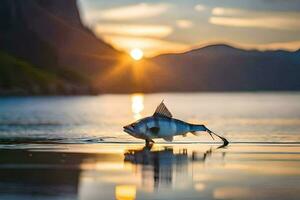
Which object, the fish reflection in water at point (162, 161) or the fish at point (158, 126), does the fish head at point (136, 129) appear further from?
the fish reflection in water at point (162, 161)

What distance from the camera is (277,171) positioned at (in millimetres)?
22359

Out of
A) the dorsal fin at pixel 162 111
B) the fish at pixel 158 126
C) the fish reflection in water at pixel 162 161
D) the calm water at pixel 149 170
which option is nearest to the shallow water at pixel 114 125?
the calm water at pixel 149 170

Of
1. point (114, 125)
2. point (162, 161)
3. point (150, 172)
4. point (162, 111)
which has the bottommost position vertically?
point (150, 172)

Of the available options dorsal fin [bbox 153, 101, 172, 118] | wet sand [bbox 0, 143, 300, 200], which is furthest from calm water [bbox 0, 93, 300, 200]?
dorsal fin [bbox 153, 101, 172, 118]

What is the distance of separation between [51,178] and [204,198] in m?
5.14

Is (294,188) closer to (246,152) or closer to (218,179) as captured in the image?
(218,179)

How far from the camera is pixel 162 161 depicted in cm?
2548

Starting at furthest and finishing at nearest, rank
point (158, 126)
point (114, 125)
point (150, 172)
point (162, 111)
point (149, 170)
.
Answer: point (114, 125) < point (162, 111) < point (158, 126) < point (149, 170) < point (150, 172)

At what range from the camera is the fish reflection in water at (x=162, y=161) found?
69.7ft

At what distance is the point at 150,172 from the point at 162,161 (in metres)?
3.07

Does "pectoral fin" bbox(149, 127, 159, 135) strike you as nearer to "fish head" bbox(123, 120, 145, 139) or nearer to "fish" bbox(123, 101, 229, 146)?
"fish" bbox(123, 101, 229, 146)

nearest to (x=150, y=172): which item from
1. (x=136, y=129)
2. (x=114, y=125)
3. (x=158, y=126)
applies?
(x=158, y=126)

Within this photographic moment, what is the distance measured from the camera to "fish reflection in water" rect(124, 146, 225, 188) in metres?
21.2

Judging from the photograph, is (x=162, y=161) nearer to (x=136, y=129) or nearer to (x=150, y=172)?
(x=150, y=172)
